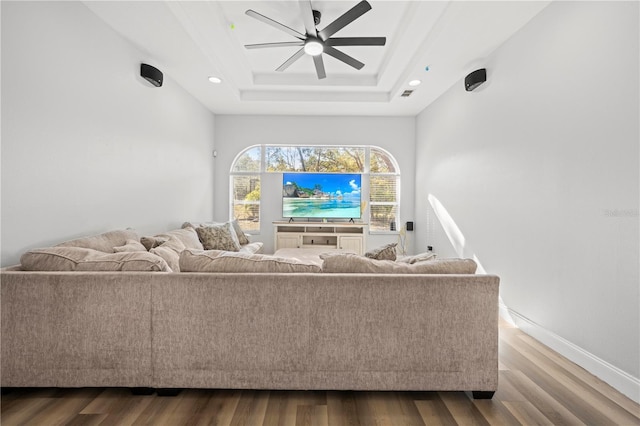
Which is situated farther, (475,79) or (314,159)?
(314,159)

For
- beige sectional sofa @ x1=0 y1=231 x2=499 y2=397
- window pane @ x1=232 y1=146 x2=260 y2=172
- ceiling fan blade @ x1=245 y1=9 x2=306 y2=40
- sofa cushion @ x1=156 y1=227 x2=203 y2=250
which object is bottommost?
beige sectional sofa @ x1=0 y1=231 x2=499 y2=397

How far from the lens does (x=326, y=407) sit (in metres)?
1.66

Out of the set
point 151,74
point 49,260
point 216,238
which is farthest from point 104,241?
point 151,74

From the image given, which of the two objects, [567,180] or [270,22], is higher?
[270,22]

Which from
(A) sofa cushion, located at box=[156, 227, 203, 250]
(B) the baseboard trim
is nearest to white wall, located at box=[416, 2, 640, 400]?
(B) the baseboard trim

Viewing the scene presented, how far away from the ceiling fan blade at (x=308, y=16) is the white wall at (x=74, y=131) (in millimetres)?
1712

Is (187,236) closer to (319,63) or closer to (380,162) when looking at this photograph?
(319,63)

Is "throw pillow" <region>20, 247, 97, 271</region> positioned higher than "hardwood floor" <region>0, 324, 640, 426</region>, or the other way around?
"throw pillow" <region>20, 247, 97, 271</region>

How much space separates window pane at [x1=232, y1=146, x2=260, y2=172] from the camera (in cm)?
582

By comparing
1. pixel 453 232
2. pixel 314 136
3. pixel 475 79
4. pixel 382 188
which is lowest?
pixel 453 232

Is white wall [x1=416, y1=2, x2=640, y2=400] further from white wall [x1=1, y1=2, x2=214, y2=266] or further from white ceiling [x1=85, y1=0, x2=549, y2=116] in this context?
white wall [x1=1, y1=2, x2=214, y2=266]

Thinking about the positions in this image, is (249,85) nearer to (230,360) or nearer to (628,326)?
(230,360)

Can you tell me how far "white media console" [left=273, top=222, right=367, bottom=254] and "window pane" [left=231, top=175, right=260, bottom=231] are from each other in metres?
0.64

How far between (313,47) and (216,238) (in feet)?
8.16
